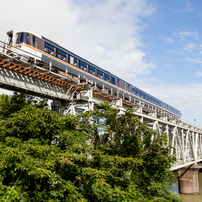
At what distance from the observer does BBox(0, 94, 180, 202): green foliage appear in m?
8.03

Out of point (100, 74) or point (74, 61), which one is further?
point (100, 74)

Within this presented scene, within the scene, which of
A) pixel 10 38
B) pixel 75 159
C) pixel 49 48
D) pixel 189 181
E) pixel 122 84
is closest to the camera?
pixel 75 159

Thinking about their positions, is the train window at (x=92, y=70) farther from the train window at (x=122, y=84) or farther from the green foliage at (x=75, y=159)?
the green foliage at (x=75, y=159)

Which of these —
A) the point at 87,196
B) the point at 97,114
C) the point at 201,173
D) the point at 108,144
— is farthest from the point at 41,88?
the point at 201,173

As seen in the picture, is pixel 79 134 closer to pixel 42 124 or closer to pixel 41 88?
pixel 42 124

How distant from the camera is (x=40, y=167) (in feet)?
26.3

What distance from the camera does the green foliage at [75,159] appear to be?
8031mm

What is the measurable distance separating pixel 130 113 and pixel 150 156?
8.83 feet

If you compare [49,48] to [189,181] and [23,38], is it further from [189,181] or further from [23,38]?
[189,181]

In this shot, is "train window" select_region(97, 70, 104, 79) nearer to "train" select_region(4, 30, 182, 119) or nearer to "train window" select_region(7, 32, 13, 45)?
"train" select_region(4, 30, 182, 119)

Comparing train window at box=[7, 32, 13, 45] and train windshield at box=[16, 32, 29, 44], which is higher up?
train window at box=[7, 32, 13, 45]

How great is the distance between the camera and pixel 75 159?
8.62m

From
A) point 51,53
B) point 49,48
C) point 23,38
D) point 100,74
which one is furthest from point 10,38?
point 100,74

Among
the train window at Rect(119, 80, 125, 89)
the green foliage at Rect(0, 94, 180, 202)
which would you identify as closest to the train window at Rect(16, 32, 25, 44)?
the green foliage at Rect(0, 94, 180, 202)
